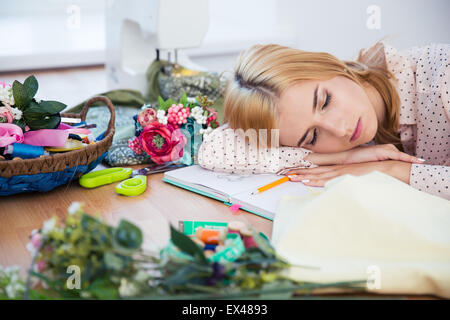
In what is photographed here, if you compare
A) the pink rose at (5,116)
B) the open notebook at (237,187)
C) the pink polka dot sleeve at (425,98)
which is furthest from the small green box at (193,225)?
the pink polka dot sleeve at (425,98)

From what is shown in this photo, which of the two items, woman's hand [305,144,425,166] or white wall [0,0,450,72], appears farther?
white wall [0,0,450,72]

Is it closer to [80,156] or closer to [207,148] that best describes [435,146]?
[207,148]

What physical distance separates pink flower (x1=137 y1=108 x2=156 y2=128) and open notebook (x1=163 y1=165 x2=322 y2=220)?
16 cm

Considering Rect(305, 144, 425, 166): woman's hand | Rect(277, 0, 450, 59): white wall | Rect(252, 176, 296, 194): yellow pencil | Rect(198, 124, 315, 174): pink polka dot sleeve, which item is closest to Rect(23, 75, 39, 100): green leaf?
Rect(198, 124, 315, 174): pink polka dot sleeve

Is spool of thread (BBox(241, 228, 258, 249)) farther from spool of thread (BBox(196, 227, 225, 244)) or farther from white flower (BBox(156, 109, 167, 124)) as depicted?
white flower (BBox(156, 109, 167, 124))

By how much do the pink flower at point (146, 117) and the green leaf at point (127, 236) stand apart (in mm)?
670

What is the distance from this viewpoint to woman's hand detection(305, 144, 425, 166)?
1211mm

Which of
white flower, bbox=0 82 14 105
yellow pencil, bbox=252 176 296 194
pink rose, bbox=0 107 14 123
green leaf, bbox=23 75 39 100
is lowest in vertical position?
yellow pencil, bbox=252 176 296 194

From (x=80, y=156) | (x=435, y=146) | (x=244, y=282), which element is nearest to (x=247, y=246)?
(x=244, y=282)

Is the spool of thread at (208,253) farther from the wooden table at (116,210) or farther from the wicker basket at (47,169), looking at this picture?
the wicker basket at (47,169)

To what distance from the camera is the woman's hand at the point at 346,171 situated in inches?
44.8

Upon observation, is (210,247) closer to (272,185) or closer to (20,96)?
(272,185)

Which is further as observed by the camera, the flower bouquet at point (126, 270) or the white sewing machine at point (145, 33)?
the white sewing machine at point (145, 33)

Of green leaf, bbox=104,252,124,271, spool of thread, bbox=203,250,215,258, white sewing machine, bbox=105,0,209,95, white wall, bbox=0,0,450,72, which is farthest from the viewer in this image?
white wall, bbox=0,0,450,72
